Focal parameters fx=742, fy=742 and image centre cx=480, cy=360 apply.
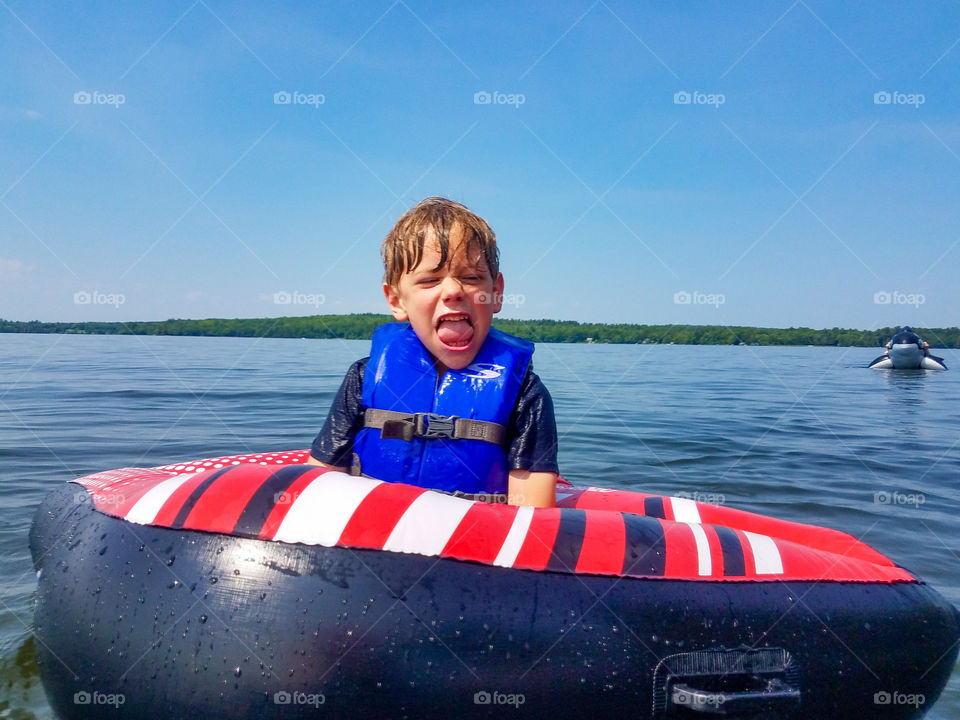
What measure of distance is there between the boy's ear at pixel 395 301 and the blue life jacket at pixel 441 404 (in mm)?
105

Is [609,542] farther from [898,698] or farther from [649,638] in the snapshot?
[898,698]

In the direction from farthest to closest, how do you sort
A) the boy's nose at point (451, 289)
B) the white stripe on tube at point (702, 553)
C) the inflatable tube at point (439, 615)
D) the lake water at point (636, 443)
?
the lake water at point (636, 443) → the boy's nose at point (451, 289) → the white stripe on tube at point (702, 553) → the inflatable tube at point (439, 615)

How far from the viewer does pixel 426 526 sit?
2652mm

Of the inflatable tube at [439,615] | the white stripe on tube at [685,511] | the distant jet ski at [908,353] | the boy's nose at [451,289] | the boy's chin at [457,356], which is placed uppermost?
the distant jet ski at [908,353]

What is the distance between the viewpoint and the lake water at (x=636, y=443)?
197 inches

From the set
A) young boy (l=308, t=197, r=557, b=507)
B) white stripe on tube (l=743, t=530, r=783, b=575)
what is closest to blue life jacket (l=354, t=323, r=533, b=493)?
young boy (l=308, t=197, r=557, b=507)

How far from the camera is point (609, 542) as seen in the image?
9.03 feet

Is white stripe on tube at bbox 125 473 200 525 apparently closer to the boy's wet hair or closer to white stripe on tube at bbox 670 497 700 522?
the boy's wet hair

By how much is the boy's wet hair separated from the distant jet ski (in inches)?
1031

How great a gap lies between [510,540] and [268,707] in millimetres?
968

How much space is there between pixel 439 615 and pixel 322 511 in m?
0.56

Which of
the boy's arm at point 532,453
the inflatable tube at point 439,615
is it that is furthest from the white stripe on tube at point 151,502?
the boy's arm at point 532,453

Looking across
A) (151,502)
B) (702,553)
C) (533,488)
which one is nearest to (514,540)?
(533,488)

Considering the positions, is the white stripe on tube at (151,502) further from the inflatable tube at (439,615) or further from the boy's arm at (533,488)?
the boy's arm at (533,488)
